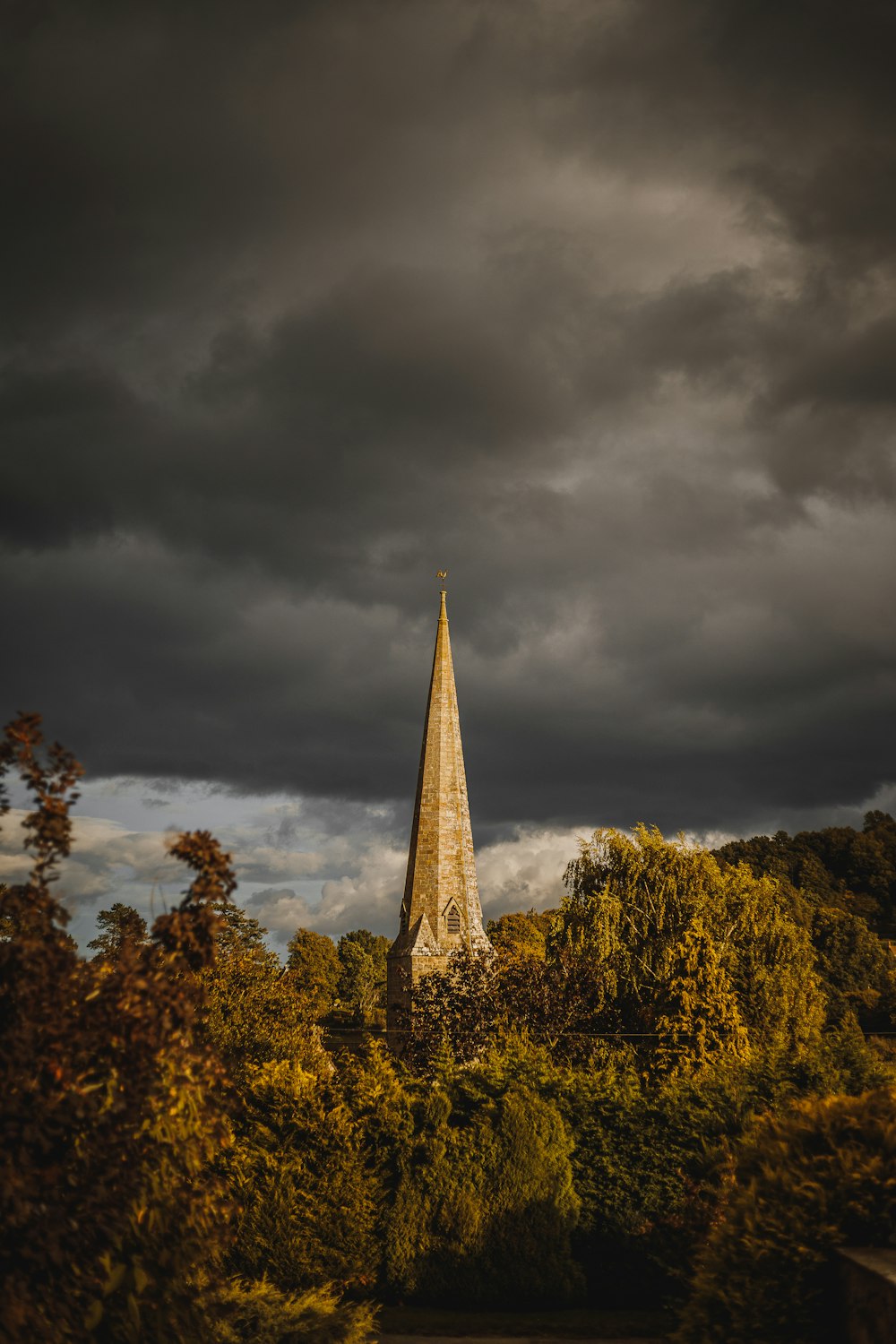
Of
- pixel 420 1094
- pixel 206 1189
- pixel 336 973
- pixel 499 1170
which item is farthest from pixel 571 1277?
pixel 336 973

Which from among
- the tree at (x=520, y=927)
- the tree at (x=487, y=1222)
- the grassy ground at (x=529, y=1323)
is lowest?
the grassy ground at (x=529, y=1323)

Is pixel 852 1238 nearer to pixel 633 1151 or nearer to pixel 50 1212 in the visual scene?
pixel 50 1212

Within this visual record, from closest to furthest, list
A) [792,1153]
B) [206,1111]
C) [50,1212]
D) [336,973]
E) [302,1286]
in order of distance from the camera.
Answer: [50,1212] → [206,1111] → [792,1153] → [302,1286] → [336,973]

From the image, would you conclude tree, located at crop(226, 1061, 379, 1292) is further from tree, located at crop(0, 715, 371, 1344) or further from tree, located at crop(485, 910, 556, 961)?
tree, located at crop(485, 910, 556, 961)

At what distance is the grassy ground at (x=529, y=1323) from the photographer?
685 inches

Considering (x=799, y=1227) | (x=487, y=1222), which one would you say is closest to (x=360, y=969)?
(x=487, y=1222)

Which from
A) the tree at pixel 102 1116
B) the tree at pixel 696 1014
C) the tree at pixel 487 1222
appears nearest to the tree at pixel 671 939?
the tree at pixel 696 1014

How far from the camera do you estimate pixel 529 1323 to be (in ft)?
59.2

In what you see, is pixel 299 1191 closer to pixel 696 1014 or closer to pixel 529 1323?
pixel 529 1323

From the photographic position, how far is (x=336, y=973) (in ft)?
383

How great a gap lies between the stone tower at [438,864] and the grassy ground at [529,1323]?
105 ft

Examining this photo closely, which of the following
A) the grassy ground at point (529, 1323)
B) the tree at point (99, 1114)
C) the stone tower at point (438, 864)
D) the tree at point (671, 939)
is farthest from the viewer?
the stone tower at point (438, 864)

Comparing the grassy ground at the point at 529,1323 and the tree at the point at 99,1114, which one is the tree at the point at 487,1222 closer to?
the grassy ground at the point at 529,1323

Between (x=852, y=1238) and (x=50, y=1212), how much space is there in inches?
244
